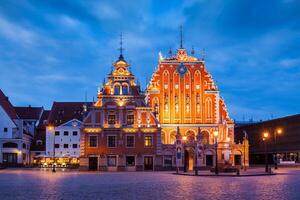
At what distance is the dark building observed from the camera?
82.2 meters

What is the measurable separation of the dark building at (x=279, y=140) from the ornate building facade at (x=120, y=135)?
2153 centimetres

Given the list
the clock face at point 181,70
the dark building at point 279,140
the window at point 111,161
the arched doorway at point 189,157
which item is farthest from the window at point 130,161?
the dark building at point 279,140

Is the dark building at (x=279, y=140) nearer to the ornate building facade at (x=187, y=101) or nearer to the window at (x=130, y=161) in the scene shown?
the ornate building facade at (x=187, y=101)

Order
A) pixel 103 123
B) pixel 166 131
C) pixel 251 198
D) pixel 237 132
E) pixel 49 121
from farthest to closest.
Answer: pixel 237 132, pixel 49 121, pixel 166 131, pixel 103 123, pixel 251 198

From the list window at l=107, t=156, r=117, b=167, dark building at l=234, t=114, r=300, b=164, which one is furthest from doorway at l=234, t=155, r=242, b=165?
window at l=107, t=156, r=117, b=167

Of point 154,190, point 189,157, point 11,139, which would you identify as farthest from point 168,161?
point 154,190

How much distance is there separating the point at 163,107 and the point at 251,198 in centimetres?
5594

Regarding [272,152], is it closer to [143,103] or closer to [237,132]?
[237,132]

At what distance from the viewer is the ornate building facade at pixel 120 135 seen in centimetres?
6350

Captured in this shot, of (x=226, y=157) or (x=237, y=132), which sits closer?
(x=226, y=157)

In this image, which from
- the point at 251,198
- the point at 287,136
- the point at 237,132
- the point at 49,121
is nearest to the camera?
the point at 251,198

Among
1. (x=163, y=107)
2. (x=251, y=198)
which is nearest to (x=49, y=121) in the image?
(x=163, y=107)

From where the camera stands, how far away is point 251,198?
1923 cm

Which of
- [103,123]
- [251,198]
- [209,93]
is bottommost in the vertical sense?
[251,198]
